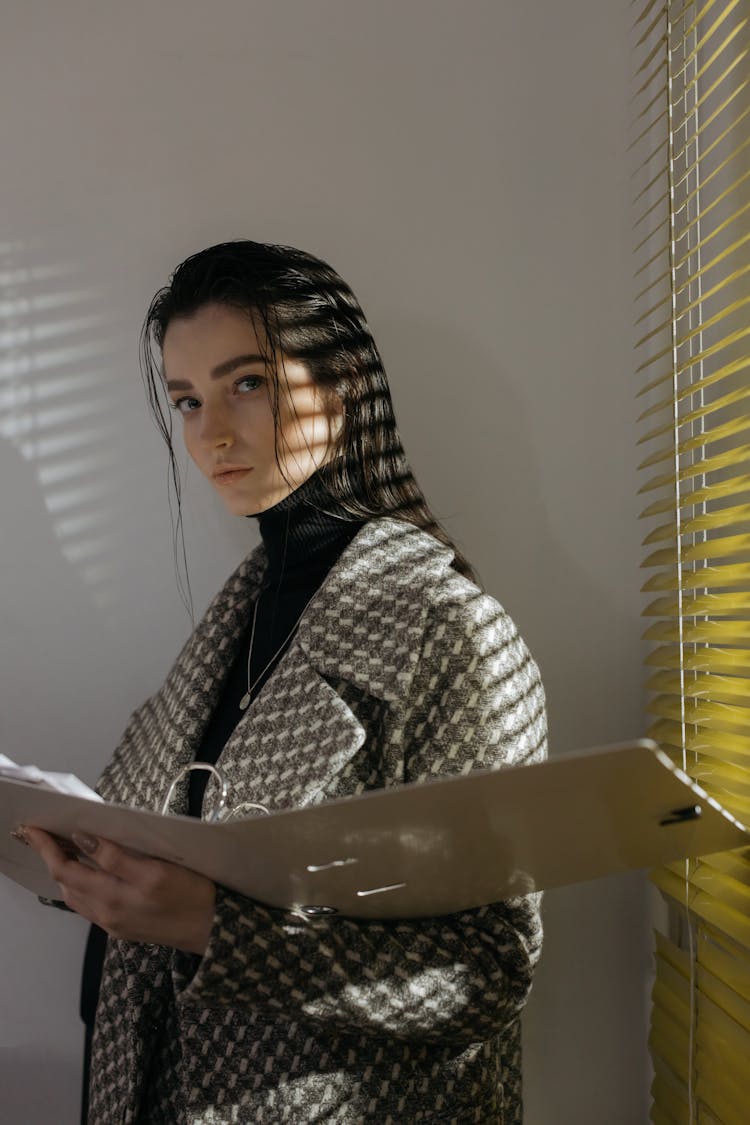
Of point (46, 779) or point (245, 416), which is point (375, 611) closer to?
point (245, 416)

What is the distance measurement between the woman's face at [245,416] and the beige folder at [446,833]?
44 centimetres

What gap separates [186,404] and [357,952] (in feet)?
2.12

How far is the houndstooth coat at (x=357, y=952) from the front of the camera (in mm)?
855

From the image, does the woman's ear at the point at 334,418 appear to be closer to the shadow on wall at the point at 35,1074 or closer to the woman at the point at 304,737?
the woman at the point at 304,737

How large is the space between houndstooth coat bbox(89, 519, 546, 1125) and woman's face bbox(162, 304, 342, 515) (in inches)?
4.7

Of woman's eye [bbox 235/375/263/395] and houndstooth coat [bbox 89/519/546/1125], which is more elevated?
woman's eye [bbox 235/375/263/395]

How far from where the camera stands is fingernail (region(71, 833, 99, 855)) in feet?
2.68

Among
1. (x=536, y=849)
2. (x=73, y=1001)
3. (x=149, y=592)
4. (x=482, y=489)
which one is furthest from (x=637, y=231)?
(x=73, y=1001)

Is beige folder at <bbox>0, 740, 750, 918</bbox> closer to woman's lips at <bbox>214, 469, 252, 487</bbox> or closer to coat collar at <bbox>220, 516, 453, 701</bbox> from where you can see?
coat collar at <bbox>220, 516, 453, 701</bbox>

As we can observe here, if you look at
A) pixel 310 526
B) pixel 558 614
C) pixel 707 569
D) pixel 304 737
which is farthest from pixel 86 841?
pixel 558 614

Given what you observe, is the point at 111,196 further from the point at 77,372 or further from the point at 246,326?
the point at 246,326

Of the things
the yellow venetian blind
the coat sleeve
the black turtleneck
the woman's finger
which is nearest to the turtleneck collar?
the black turtleneck

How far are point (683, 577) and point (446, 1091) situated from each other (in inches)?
21.3

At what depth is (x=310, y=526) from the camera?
1171 millimetres
